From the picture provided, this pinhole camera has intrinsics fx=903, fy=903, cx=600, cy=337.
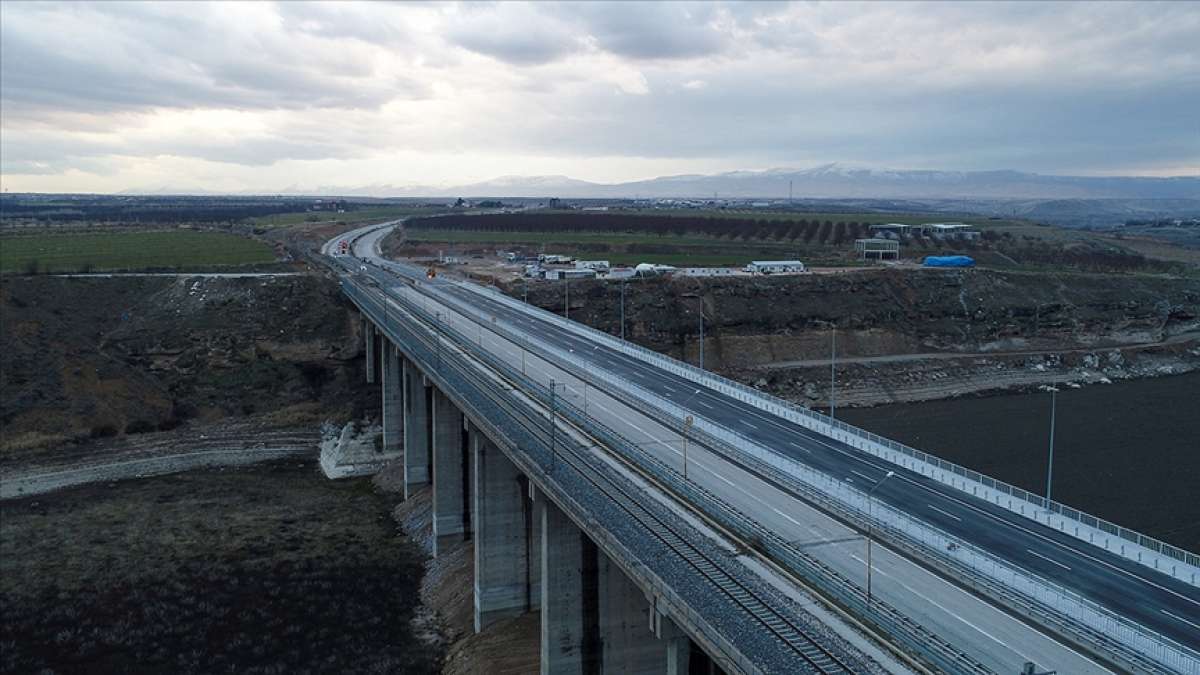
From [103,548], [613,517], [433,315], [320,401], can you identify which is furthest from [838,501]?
[320,401]

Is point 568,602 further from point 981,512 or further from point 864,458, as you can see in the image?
point 981,512

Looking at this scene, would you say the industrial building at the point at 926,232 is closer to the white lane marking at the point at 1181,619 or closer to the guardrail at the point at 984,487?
the guardrail at the point at 984,487

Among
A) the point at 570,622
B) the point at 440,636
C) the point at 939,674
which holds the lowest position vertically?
the point at 440,636

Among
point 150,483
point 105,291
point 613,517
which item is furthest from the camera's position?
point 105,291

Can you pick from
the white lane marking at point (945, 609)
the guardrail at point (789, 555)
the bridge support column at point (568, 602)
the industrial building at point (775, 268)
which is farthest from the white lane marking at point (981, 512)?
the industrial building at point (775, 268)

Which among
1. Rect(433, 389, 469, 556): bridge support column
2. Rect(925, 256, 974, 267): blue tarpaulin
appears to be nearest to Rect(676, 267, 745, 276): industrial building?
Rect(925, 256, 974, 267): blue tarpaulin

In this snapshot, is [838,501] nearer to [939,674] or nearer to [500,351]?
[939,674]

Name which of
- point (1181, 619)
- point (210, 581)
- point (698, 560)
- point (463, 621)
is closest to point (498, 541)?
point (463, 621)
